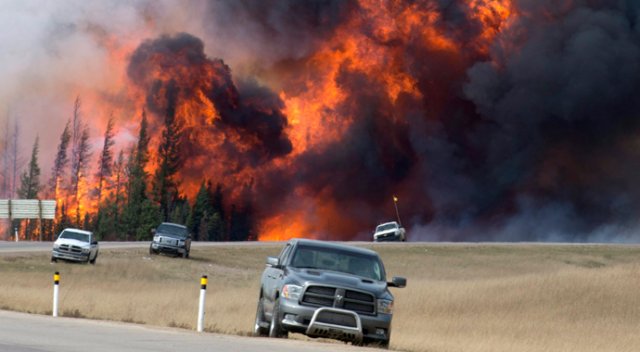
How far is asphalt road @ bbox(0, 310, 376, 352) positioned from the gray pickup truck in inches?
12.4

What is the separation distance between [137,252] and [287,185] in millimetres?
52742

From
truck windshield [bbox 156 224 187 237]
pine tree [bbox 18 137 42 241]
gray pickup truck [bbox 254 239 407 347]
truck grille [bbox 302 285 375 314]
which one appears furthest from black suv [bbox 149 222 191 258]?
pine tree [bbox 18 137 42 241]

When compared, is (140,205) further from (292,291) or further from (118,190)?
(292,291)

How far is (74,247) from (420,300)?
20.5 meters

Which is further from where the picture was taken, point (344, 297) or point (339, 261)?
point (339, 261)

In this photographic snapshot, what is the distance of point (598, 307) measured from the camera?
44844mm

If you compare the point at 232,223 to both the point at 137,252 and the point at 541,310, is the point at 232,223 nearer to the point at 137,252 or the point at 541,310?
the point at 137,252

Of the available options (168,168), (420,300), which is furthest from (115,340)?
(168,168)

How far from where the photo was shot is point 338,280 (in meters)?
22.1

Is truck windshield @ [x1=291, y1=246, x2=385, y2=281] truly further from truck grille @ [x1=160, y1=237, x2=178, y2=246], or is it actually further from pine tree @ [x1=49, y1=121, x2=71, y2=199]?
pine tree @ [x1=49, y1=121, x2=71, y2=199]

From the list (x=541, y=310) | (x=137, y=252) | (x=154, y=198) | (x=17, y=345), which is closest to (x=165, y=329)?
(x=17, y=345)

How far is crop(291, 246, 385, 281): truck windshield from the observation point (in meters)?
23.2

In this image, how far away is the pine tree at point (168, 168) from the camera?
124 metres

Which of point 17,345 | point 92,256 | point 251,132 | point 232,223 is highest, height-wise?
point 251,132
